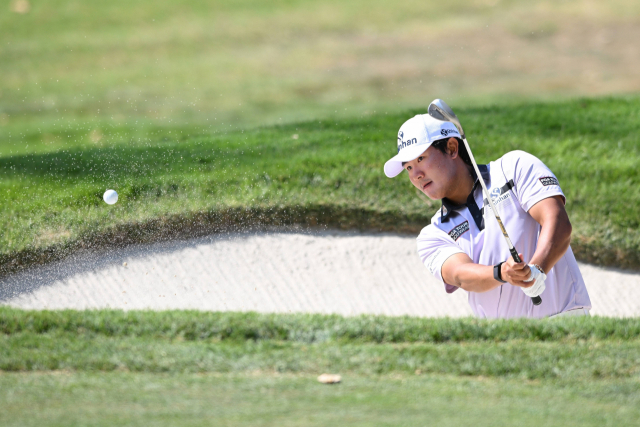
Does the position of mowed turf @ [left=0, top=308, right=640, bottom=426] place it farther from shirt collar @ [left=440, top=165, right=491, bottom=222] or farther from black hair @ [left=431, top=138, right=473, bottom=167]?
black hair @ [left=431, top=138, right=473, bottom=167]

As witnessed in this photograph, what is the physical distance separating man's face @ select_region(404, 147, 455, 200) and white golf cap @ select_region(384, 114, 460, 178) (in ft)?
0.18

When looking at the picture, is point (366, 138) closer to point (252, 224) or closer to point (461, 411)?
point (252, 224)

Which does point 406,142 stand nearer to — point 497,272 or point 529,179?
point 529,179

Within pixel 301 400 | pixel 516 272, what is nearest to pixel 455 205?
pixel 516 272

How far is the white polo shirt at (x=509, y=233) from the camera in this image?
12.0 feet

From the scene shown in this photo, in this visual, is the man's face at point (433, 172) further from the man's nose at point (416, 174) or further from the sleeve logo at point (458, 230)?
the sleeve logo at point (458, 230)

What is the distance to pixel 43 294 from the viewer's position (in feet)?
17.0

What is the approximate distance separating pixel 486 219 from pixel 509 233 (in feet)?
0.42

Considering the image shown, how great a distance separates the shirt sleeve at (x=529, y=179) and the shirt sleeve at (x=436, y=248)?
0.40 meters

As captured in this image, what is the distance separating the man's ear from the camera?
152 inches

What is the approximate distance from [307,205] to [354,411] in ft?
11.5

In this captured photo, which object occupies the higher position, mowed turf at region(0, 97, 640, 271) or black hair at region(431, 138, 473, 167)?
black hair at region(431, 138, 473, 167)

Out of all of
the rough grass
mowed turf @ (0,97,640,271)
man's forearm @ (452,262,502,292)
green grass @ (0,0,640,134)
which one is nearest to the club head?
man's forearm @ (452,262,502,292)

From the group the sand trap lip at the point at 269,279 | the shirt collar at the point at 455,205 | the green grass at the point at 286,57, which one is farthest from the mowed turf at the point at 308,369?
the green grass at the point at 286,57
